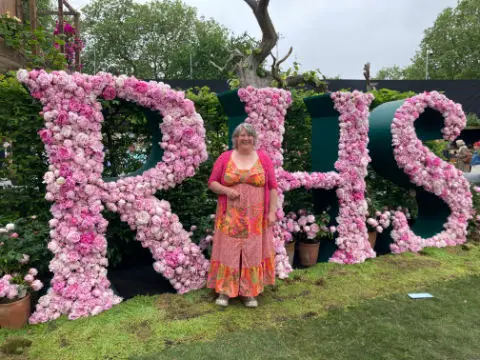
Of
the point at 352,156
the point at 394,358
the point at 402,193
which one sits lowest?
the point at 394,358

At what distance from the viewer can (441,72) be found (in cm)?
3297

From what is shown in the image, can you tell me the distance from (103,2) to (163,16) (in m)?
4.84

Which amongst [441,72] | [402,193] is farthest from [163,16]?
[402,193]

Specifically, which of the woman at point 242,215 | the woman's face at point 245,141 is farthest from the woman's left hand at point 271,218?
the woman's face at point 245,141

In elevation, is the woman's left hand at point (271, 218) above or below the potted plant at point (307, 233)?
above

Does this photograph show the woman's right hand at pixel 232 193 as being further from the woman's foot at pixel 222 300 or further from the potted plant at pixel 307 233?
the potted plant at pixel 307 233

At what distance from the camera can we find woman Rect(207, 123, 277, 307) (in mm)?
3293

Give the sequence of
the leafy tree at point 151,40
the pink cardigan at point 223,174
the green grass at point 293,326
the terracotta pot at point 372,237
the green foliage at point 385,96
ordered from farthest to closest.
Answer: the leafy tree at point 151,40
the green foliage at point 385,96
the terracotta pot at point 372,237
the pink cardigan at point 223,174
the green grass at point 293,326

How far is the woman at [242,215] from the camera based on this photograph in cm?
329

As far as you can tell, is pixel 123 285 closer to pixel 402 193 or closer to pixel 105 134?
pixel 105 134

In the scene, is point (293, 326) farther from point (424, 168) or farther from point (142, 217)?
point (424, 168)

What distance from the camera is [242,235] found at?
3332 millimetres

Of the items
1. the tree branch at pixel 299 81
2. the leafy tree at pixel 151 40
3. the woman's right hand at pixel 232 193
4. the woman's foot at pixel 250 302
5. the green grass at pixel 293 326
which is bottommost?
the green grass at pixel 293 326

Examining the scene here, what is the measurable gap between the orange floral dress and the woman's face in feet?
0.53
